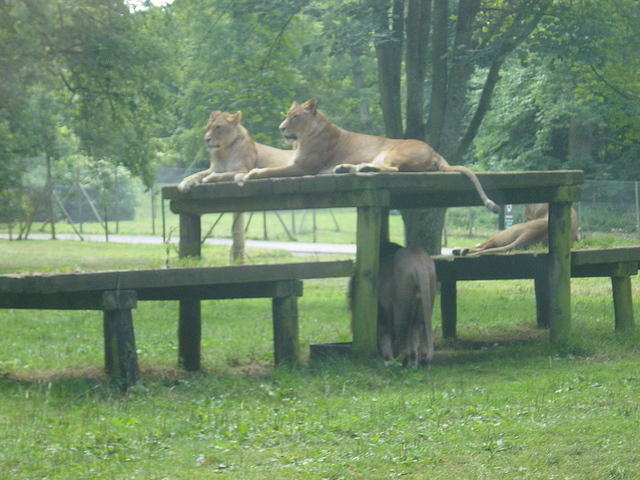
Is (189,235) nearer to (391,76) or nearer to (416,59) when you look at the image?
(416,59)

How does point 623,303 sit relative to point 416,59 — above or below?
below

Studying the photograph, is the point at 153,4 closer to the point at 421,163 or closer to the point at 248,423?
the point at 421,163

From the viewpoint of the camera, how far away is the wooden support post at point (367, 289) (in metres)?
8.70

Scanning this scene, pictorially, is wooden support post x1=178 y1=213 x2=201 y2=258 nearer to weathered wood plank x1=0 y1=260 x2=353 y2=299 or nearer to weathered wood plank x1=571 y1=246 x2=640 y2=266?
weathered wood plank x1=0 y1=260 x2=353 y2=299

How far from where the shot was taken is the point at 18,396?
24.2 feet

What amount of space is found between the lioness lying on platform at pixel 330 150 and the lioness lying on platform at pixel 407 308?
86 centimetres

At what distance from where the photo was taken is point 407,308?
9133mm

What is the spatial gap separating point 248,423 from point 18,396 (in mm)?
1941

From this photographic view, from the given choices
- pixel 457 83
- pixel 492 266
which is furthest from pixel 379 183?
pixel 457 83

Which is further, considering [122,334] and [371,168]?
[371,168]

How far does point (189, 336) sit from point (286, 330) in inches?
40.9

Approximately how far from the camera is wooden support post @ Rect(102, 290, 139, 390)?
7707 millimetres

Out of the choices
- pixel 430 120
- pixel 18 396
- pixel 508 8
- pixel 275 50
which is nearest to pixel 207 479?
pixel 18 396

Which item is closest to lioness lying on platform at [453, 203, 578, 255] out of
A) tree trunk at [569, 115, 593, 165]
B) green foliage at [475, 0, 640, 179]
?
green foliage at [475, 0, 640, 179]
